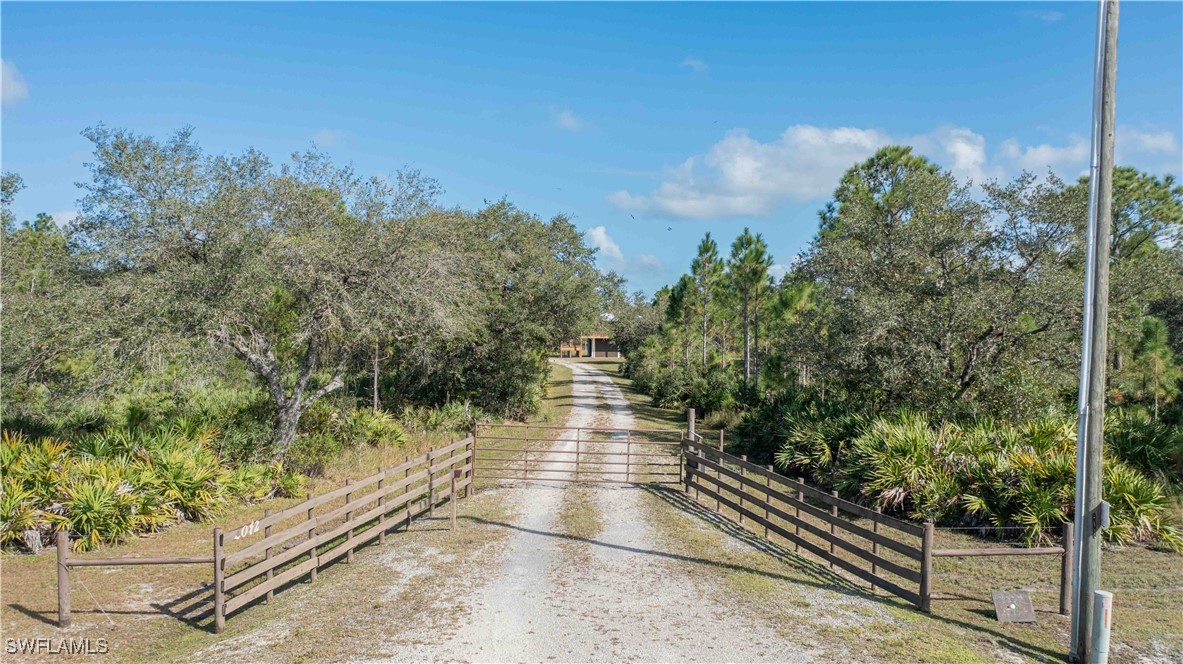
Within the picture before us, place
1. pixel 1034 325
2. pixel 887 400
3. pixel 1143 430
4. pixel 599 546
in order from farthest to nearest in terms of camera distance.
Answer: pixel 887 400, pixel 1034 325, pixel 1143 430, pixel 599 546

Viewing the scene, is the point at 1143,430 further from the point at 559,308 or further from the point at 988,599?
the point at 559,308

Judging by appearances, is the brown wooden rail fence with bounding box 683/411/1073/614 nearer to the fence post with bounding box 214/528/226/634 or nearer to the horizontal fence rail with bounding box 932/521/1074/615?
the horizontal fence rail with bounding box 932/521/1074/615

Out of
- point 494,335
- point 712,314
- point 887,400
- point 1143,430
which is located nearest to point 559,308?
point 494,335

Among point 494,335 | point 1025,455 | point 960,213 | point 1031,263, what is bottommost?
point 1025,455

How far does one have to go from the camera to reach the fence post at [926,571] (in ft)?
25.3

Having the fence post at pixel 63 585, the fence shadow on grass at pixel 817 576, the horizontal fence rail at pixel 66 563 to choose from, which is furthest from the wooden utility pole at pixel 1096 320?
the fence post at pixel 63 585

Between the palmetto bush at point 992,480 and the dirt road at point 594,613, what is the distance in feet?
17.6

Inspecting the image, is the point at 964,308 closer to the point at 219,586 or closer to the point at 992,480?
the point at 992,480

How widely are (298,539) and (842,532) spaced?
969cm

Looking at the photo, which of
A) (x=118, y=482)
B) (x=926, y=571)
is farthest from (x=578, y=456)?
(x=926, y=571)

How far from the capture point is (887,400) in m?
18.0

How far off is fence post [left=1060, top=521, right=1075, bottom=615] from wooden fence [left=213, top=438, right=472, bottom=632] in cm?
866

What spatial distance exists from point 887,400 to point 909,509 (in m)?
5.46

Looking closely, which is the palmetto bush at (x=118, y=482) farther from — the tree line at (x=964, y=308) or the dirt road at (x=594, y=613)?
the tree line at (x=964, y=308)
